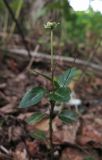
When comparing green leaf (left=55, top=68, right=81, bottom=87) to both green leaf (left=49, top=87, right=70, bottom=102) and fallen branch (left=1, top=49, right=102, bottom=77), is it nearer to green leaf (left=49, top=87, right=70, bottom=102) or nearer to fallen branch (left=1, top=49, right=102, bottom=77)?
green leaf (left=49, top=87, right=70, bottom=102)

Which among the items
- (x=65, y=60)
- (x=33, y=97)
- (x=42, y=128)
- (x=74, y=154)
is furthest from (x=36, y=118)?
(x=65, y=60)

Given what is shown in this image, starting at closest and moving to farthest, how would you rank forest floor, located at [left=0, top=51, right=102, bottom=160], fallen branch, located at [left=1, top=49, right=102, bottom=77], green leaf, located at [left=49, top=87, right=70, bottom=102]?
green leaf, located at [left=49, top=87, right=70, bottom=102]
forest floor, located at [left=0, top=51, right=102, bottom=160]
fallen branch, located at [left=1, top=49, right=102, bottom=77]

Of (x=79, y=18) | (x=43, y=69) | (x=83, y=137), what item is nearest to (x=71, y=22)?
(x=79, y=18)

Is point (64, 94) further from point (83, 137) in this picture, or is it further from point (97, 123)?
point (97, 123)

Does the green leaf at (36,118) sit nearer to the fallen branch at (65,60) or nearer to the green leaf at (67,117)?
the green leaf at (67,117)

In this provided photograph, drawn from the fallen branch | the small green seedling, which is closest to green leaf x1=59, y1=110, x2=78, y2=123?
the small green seedling

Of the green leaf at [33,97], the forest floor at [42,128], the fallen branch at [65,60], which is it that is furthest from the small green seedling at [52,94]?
the fallen branch at [65,60]
